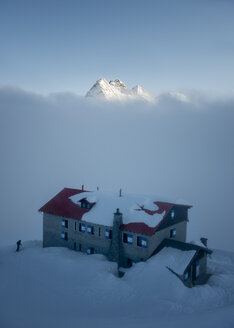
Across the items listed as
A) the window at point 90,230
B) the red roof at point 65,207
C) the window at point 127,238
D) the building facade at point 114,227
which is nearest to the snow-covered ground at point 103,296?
the building facade at point 114,227

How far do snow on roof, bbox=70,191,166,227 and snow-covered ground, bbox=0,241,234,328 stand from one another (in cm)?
487

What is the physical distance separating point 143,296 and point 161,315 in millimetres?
2937

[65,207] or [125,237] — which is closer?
[125,237]

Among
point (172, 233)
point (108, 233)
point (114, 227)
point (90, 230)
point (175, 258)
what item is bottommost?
point (175, 258)

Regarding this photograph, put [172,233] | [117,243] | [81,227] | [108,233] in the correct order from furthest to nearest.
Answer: [81,227], [172,233], [108,233], [117,243]

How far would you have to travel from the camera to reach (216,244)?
160 feet

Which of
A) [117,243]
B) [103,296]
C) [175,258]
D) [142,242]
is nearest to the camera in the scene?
[103,296]

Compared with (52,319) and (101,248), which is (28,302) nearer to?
(52,319)

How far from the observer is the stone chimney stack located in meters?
30.7

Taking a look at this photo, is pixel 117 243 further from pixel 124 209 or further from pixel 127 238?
pixel 124 209

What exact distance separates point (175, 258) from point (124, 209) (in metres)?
9.13

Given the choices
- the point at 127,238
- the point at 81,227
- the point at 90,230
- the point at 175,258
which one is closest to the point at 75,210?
the point at 81,227

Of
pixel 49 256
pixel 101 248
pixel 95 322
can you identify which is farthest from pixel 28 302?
Answer: pixel 101 248

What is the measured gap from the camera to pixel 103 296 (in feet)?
76.7
